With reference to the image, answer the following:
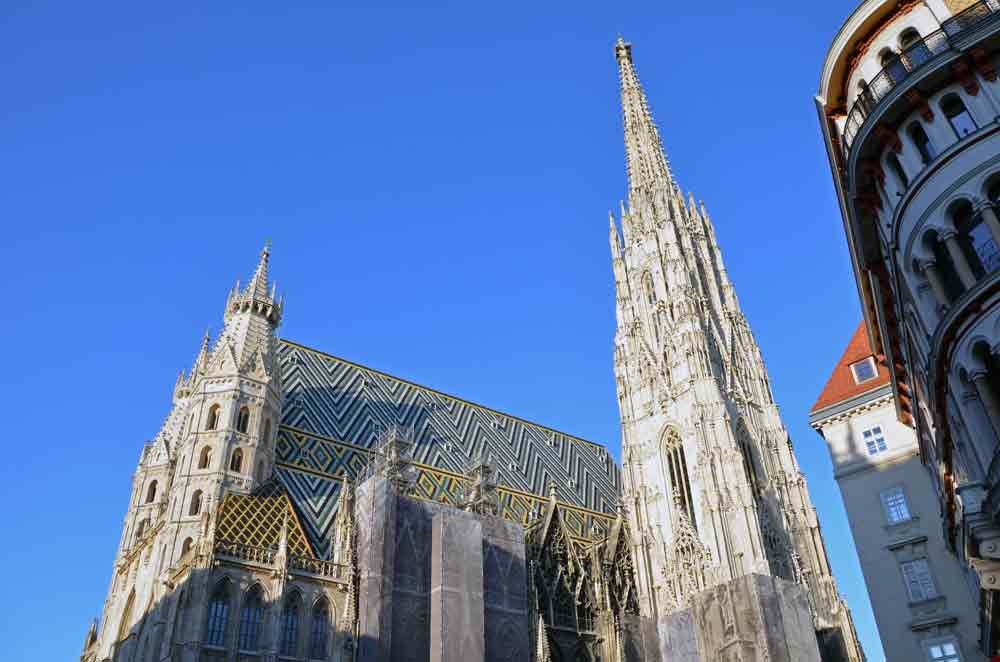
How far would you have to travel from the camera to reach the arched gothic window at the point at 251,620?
79.0ft

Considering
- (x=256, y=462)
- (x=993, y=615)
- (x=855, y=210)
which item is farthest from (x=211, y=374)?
(x=993, y=615)

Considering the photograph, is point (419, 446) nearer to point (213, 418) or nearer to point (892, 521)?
point (213, 418)

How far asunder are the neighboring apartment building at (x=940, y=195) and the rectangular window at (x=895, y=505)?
24.5ft

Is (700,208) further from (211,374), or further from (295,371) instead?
(211,374)

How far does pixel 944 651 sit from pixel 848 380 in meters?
9.94

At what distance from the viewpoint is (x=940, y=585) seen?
23.0m

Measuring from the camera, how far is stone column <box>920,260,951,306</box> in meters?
13.3

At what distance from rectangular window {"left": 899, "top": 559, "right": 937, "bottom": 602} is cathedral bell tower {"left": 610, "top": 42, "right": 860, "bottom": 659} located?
8895mm

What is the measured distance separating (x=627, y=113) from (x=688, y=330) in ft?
70.6

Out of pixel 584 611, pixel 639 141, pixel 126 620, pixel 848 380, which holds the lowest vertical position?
pixel 126 620

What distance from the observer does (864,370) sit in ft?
94.3

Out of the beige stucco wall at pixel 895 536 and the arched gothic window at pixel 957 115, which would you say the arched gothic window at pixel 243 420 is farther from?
the arched gothic window at pixel 957 115

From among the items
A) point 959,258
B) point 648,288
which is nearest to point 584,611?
point 648,288

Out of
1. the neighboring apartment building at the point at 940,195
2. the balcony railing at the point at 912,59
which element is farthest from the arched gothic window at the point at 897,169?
the balcony railing at the point at 912,59
